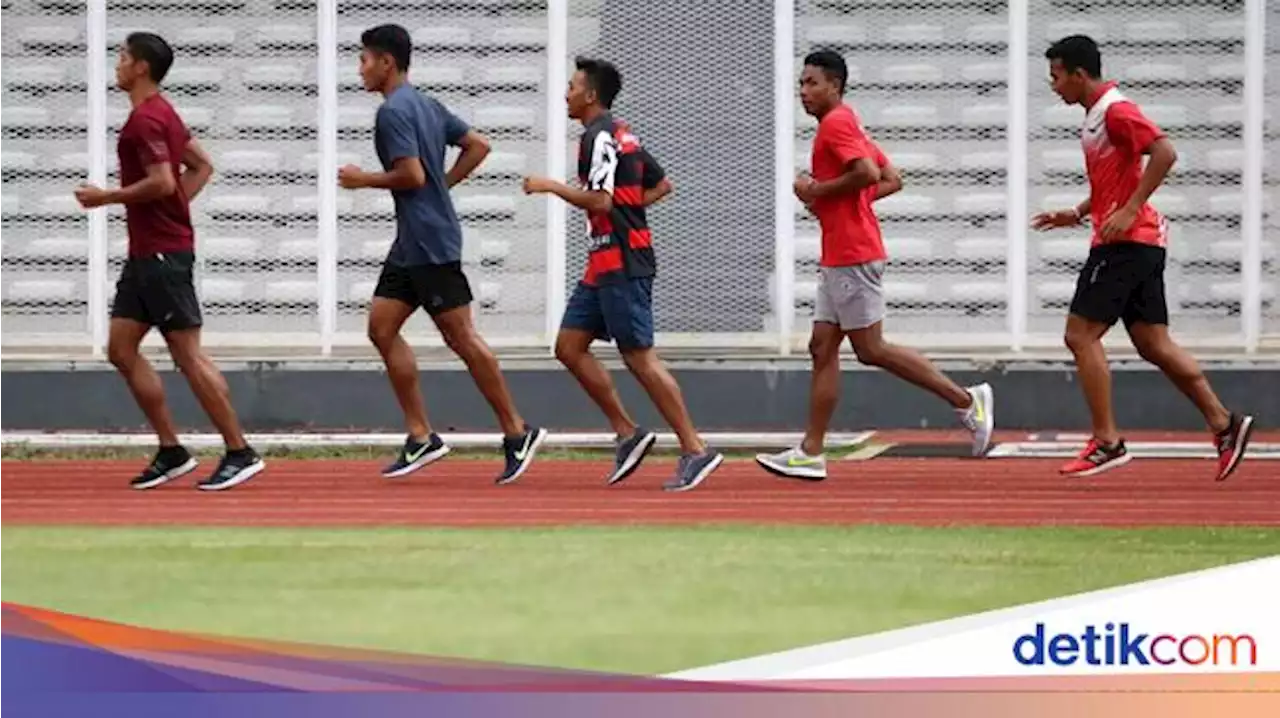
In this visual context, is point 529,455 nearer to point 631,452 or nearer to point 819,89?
point 631,452

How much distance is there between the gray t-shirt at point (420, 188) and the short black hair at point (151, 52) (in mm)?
956

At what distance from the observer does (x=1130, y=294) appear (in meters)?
14.8

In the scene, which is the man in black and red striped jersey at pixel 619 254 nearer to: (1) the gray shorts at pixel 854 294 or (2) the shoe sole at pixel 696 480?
(2) the shoe sole at pixel 696 480

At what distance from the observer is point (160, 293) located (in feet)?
47.8

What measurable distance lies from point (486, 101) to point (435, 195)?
18.3 ft

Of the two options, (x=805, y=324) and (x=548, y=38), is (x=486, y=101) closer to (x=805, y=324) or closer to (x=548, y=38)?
(x=548, y=38)

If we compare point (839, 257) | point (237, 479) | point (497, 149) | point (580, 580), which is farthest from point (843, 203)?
point (497, 149)

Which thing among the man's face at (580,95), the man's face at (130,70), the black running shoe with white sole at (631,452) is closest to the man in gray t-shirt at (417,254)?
the black running shoe with white sole at (631,452)

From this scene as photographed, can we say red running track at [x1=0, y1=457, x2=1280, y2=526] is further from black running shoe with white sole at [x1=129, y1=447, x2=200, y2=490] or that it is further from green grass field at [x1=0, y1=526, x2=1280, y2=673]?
green grass field at [x1=0, y1=526, x2=1280, y2=673]

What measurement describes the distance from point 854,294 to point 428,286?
1.87 meters


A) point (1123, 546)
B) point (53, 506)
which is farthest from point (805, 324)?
point (1123, 546)

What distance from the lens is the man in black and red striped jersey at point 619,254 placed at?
48.3ft

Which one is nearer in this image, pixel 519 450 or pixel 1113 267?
pixel 1113 267

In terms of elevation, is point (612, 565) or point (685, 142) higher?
point (685, 142)
